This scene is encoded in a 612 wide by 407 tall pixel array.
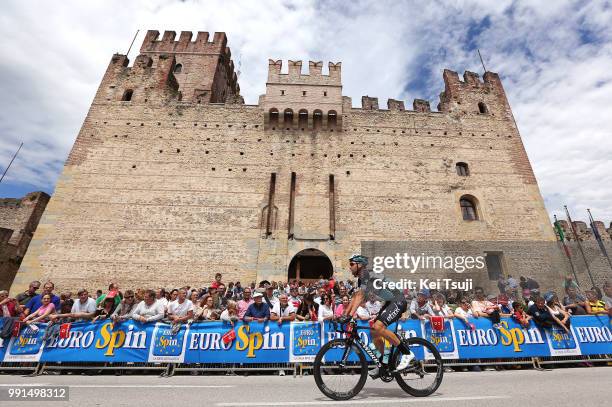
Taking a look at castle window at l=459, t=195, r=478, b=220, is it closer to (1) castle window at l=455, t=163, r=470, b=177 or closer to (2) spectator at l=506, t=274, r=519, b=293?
(1) castle window at l=455, t=163, r=470, b=177

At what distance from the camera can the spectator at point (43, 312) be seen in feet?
18.0

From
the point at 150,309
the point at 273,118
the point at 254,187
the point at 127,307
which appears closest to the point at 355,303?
the point at 150,309

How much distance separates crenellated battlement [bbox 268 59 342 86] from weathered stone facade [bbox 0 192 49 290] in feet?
46.3

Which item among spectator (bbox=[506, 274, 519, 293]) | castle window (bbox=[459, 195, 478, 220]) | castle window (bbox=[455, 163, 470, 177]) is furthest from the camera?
castle window (bbox=[455, 163, 470, 177])

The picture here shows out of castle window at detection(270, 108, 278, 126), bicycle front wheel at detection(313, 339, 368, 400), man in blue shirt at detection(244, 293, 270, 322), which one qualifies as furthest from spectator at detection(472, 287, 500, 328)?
castle window at detection(270, 108, 278, 126)

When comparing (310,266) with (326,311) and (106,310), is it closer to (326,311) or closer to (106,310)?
(326,311)

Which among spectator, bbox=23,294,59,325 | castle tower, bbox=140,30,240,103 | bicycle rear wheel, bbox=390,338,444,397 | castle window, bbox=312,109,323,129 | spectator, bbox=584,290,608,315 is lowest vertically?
bicycle rear wheel, bbox=390,338,444,397

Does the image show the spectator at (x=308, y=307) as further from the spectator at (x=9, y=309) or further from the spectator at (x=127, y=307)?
the spectator at (x=9, y=309)

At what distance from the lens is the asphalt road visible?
131 inches

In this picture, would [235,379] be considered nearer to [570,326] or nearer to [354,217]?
[570,326]

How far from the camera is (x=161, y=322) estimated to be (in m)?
Answer: 5.58

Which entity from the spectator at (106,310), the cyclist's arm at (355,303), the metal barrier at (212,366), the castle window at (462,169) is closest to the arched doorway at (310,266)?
the spectator at (106,310)

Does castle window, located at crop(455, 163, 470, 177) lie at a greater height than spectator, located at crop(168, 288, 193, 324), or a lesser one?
greater

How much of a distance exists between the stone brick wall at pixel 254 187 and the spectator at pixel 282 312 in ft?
18.9
